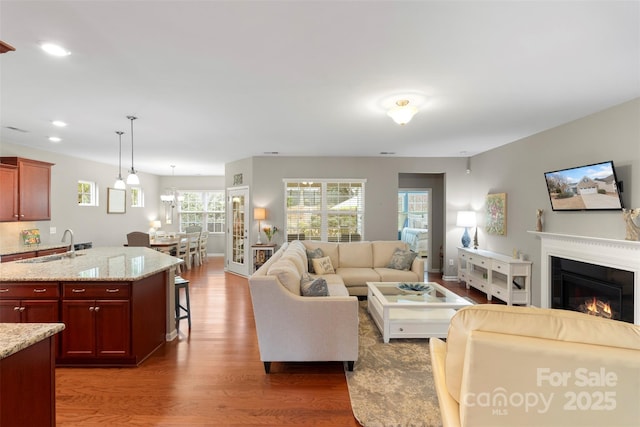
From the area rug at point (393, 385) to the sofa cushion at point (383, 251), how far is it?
84.7 inches

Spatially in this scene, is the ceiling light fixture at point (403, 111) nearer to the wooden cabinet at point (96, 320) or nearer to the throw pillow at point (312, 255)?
the throw pillow at point (312, 255)

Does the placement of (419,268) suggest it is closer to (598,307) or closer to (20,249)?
(598,307)

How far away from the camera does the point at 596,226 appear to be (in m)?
3.51

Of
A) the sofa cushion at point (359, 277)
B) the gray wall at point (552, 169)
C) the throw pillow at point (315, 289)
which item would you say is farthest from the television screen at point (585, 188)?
the throw pillow at point (315, 289)

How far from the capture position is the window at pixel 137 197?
8.70m

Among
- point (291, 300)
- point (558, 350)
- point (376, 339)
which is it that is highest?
point (558, 350)

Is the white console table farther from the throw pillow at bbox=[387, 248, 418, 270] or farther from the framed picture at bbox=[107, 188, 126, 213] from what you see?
the framed picture at bbox=[107, 188, 126, 213]

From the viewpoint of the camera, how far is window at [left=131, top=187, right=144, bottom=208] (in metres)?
8.70

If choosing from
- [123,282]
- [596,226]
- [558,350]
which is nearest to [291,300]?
[123,282]

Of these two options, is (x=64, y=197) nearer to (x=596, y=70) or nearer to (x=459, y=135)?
(x=459, y=135)

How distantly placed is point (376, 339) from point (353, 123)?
2706 millimetres

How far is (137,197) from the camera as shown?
8906mm

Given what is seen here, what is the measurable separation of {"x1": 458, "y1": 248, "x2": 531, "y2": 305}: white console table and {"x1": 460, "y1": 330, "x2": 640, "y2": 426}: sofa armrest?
12.6 ft

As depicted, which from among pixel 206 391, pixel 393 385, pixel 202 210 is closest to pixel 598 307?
pixel 393 385
